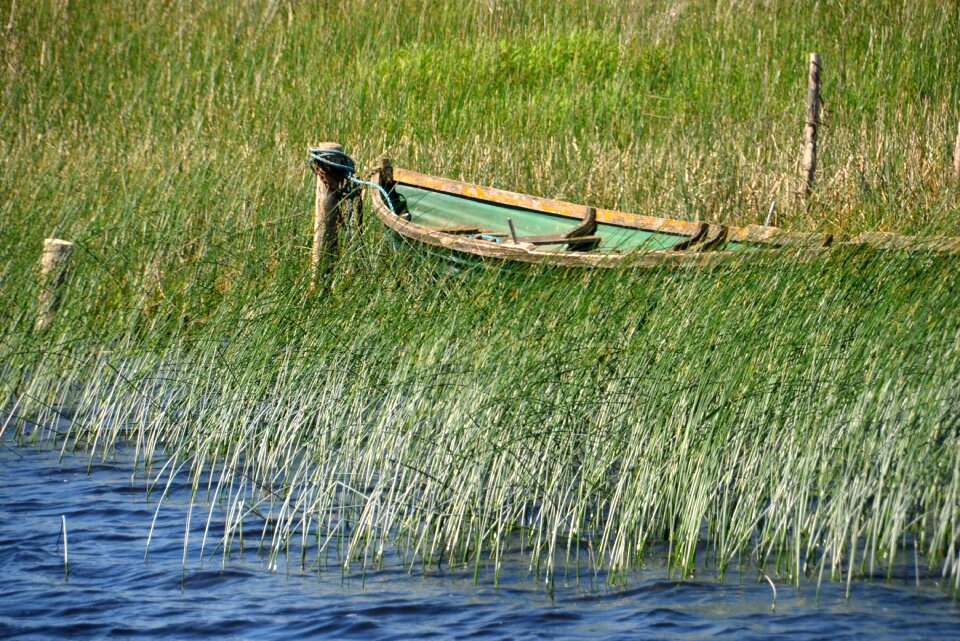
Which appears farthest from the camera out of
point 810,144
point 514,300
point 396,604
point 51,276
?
point 810,144

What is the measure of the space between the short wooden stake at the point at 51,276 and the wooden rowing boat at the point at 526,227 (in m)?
2.07

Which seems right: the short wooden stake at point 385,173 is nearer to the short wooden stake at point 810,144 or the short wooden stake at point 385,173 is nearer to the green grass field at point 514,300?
the green grass field at point 514,300

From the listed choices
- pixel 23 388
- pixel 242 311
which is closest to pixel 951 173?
pixel 242 311

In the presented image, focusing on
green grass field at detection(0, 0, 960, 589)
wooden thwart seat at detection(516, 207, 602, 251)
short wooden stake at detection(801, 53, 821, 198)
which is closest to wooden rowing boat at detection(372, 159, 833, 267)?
wooden thwart seat at detection(516, 207, 602, 251)

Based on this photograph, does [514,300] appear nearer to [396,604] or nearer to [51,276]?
[396,604]

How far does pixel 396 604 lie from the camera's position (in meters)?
3.90

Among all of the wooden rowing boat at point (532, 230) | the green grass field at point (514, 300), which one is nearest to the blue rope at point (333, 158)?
the wooden rowing boat at point (532, 230)

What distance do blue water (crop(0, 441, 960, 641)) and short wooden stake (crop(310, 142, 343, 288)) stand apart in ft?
9.43

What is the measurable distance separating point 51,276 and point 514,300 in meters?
2.82

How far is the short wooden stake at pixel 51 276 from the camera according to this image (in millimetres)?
6492

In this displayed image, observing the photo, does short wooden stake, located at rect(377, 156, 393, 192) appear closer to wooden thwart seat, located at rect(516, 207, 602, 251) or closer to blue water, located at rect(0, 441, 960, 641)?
wooden thwart seat, located at rect(516, 207, 602, 251)

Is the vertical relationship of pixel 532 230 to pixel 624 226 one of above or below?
above

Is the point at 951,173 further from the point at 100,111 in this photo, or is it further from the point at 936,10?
the point at 100,111

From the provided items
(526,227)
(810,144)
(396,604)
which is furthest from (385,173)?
(396,604)
